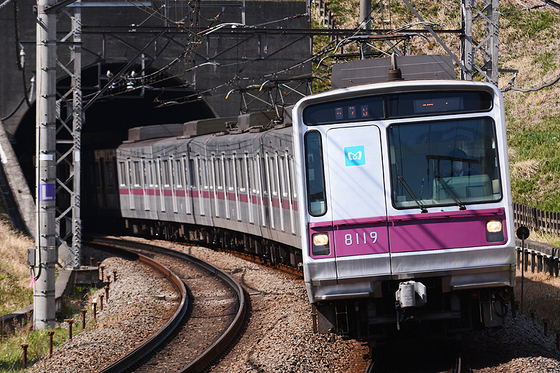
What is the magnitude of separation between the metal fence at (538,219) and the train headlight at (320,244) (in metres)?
13.9

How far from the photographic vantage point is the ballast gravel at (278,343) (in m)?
7.81

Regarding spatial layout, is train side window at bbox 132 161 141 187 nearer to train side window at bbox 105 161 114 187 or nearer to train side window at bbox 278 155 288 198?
train side window at bbox 105 161 114 187

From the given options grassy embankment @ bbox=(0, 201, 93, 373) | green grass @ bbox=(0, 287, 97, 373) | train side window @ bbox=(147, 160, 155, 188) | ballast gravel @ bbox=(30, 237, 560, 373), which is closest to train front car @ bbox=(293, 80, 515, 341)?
ballast gravel @ bbox=(30, 237, 560, 373)

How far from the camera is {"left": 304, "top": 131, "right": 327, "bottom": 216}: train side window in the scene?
7.37 meters

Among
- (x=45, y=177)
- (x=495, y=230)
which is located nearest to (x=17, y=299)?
(x=45, y=177)

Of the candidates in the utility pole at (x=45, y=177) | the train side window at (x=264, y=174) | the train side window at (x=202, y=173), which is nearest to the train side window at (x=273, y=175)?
the train side window at (x=264, y=174)

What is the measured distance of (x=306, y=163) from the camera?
24.5 ft

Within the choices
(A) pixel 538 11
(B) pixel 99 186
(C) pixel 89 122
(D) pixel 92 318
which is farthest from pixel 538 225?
(A) pixel 538 11

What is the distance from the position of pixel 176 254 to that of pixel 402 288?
1385cm

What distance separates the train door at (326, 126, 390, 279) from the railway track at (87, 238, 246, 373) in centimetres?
242

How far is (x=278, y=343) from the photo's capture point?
895 cm

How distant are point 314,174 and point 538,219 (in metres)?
14.6

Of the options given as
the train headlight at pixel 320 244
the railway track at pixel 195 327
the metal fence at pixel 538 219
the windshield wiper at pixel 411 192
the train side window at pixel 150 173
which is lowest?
the railway track at pixel 195 327

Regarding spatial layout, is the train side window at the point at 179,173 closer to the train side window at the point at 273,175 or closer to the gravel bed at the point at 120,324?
the gravel bed at the point at 120,324
